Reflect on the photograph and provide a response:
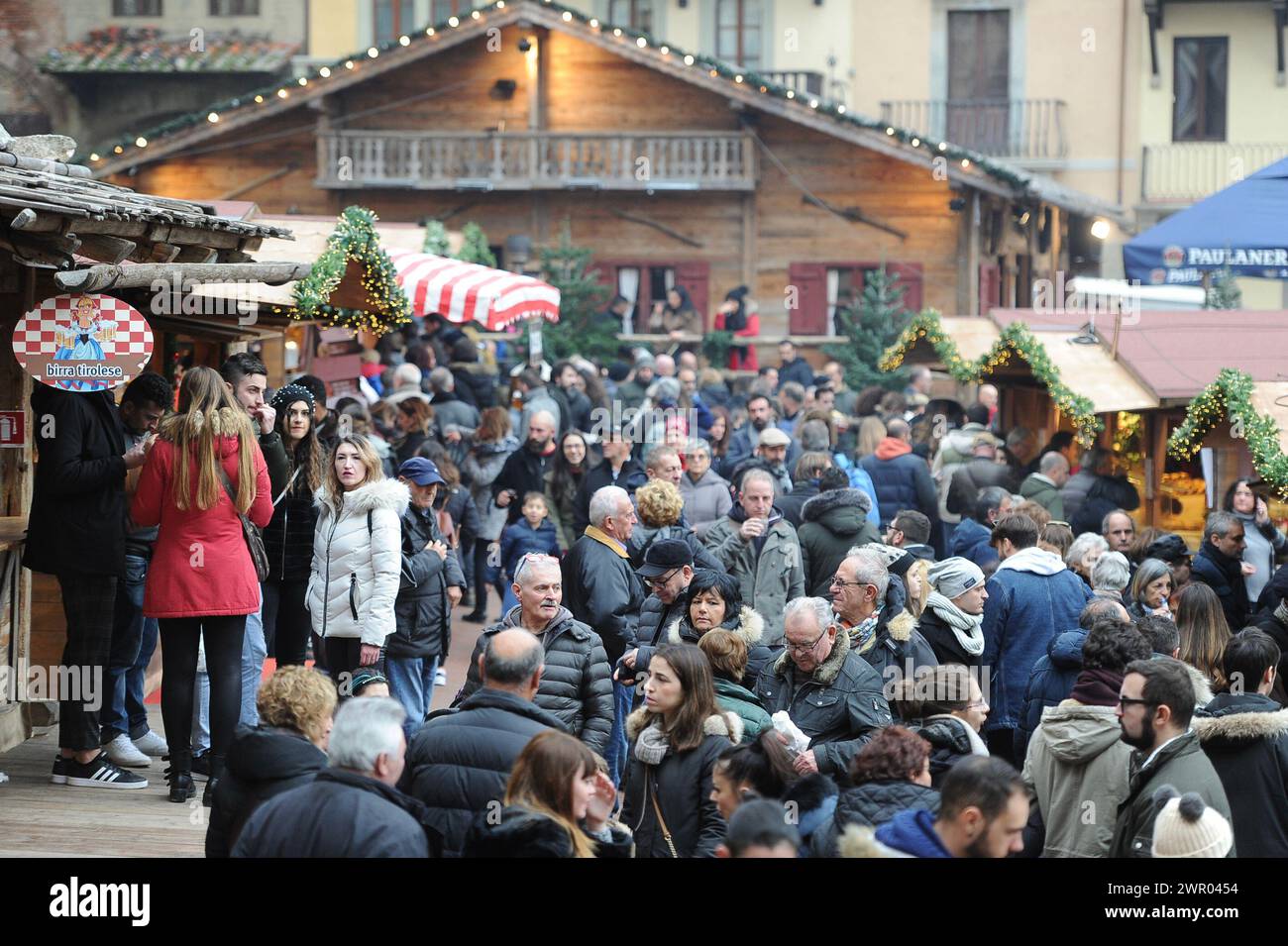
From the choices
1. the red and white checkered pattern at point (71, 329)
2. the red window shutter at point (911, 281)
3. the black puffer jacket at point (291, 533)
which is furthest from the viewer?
the red window shutter at point (911, 281)

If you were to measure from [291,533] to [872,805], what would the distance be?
13.8 feet

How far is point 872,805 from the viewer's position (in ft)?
16.9

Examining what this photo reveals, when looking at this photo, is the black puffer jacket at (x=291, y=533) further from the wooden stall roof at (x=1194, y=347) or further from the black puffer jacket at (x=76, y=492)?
the wooden stall roof at (x=1194, y=347)

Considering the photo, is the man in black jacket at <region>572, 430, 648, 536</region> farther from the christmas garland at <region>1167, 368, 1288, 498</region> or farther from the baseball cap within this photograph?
the christmas garland at <region>1167, 368, 1288, 498</region>

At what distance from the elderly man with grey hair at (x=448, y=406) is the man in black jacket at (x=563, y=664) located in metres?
7.26

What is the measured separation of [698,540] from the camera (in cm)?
960

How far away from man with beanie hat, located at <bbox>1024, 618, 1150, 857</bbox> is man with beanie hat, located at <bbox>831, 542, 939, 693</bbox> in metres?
0.76

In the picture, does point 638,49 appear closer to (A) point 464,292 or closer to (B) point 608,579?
(A) point 464,292

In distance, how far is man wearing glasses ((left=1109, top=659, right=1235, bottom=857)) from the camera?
5.70 m

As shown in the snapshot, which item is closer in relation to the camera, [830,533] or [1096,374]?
[830,533]

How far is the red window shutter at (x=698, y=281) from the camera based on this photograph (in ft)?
91.1

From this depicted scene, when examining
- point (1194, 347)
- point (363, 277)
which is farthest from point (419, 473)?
point (1194, 347)

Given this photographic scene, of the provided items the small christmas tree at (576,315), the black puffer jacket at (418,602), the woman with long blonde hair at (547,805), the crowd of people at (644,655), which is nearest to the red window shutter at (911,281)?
the small christmas tree at (576,315)

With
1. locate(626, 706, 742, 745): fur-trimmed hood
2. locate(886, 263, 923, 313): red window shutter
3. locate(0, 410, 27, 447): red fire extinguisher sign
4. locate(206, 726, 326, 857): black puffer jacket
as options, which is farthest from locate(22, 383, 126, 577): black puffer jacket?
locate(886, 263, 923, 313): red window shutter
